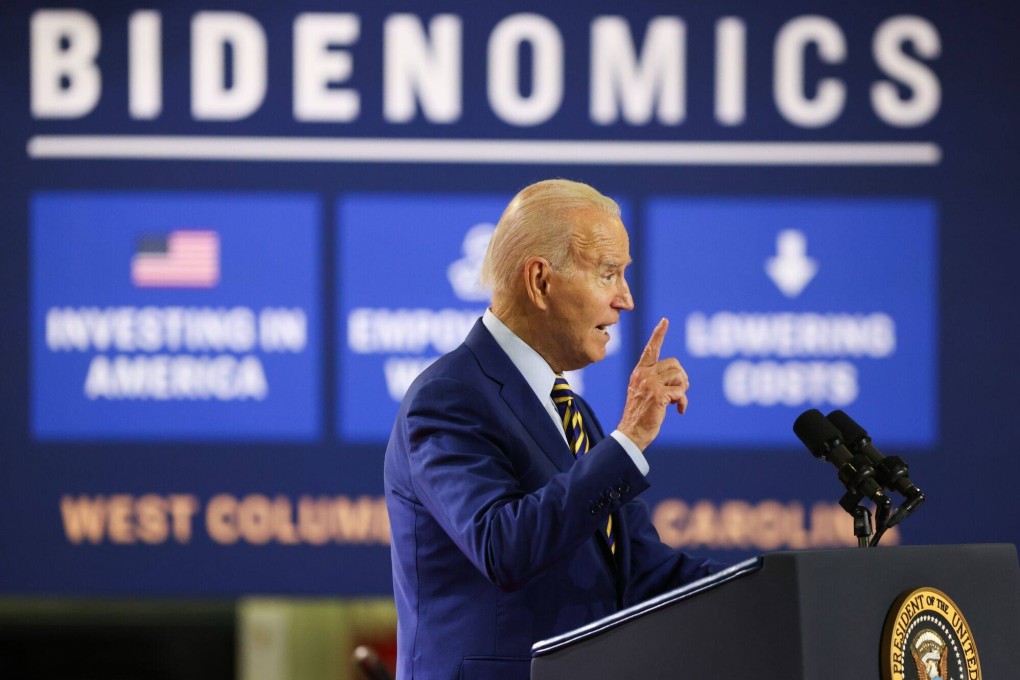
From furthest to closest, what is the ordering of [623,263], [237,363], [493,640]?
[237,363]
[623,263]
[493,640]

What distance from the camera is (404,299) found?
11.9 feet

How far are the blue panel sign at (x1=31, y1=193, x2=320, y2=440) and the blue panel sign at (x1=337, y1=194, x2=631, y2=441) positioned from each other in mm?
103

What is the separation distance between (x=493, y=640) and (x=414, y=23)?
2.47 meters

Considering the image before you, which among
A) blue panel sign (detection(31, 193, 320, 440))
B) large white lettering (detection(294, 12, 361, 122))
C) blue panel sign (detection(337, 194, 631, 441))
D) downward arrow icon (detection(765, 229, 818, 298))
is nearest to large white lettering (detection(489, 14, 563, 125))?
blue panel sign (detection(337, 194, 631, 441))

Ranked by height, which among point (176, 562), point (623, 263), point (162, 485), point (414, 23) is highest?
point (414, 23)

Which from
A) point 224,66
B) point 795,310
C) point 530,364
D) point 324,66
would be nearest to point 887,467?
point 530,364

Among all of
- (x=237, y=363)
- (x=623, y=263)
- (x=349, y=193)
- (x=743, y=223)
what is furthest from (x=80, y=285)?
(x=623, y=263)

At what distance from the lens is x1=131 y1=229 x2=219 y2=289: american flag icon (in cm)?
363

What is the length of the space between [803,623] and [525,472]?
20.6 inches

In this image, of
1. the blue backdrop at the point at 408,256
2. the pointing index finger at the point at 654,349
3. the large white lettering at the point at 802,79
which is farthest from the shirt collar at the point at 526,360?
the large white lettering at the point at 802,79

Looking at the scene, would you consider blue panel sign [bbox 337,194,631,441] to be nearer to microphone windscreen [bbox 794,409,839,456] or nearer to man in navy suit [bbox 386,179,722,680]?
man in navy suit [bbox 386,179,722,680]

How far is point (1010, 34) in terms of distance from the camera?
3764 mm

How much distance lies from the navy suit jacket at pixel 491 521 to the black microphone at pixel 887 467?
331 mm

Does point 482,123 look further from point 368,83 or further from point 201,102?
point 201,102
